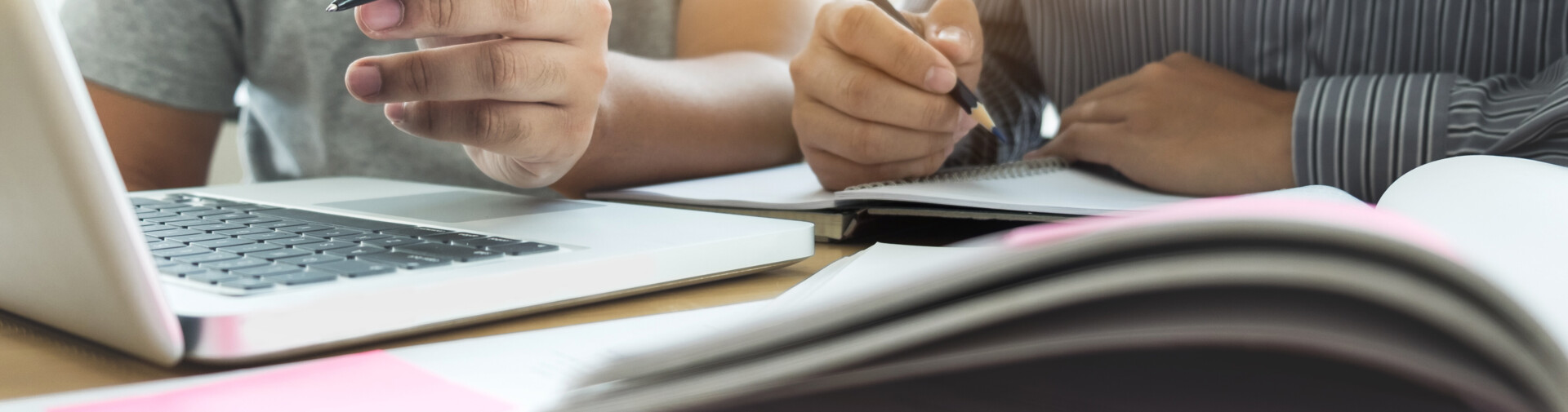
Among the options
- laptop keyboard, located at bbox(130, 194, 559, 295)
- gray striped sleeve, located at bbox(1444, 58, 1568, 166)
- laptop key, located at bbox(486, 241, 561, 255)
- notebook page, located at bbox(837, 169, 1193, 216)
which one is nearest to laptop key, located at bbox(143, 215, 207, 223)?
laptop keyboard, located at bbox(130, 194, 559, 295)

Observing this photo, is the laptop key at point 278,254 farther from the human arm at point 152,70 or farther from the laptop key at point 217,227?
the human arm at point 152,70

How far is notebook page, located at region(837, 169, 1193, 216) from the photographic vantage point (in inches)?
18.2

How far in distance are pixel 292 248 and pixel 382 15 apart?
0.10 metres

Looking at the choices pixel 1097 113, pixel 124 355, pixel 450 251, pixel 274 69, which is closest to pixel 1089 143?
pixel 1097 113

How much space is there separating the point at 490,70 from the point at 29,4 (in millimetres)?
229

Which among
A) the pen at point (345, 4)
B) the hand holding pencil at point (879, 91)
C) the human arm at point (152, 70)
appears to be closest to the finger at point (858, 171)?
the hand holding pencil at point (879, 91)

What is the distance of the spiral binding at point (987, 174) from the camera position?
1.88ft

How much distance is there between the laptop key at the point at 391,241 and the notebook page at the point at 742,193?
0.22 meters

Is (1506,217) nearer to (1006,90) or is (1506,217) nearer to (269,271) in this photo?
(269,271)

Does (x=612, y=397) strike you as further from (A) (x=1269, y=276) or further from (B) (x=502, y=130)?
(B) (x=502, y=130)

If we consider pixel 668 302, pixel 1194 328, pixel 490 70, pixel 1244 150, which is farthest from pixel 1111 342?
pixel 1244 150

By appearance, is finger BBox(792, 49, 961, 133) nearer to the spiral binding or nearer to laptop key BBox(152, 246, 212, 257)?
the spiral binding

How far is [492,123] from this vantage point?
48 centimetres

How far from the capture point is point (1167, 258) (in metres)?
0.16
